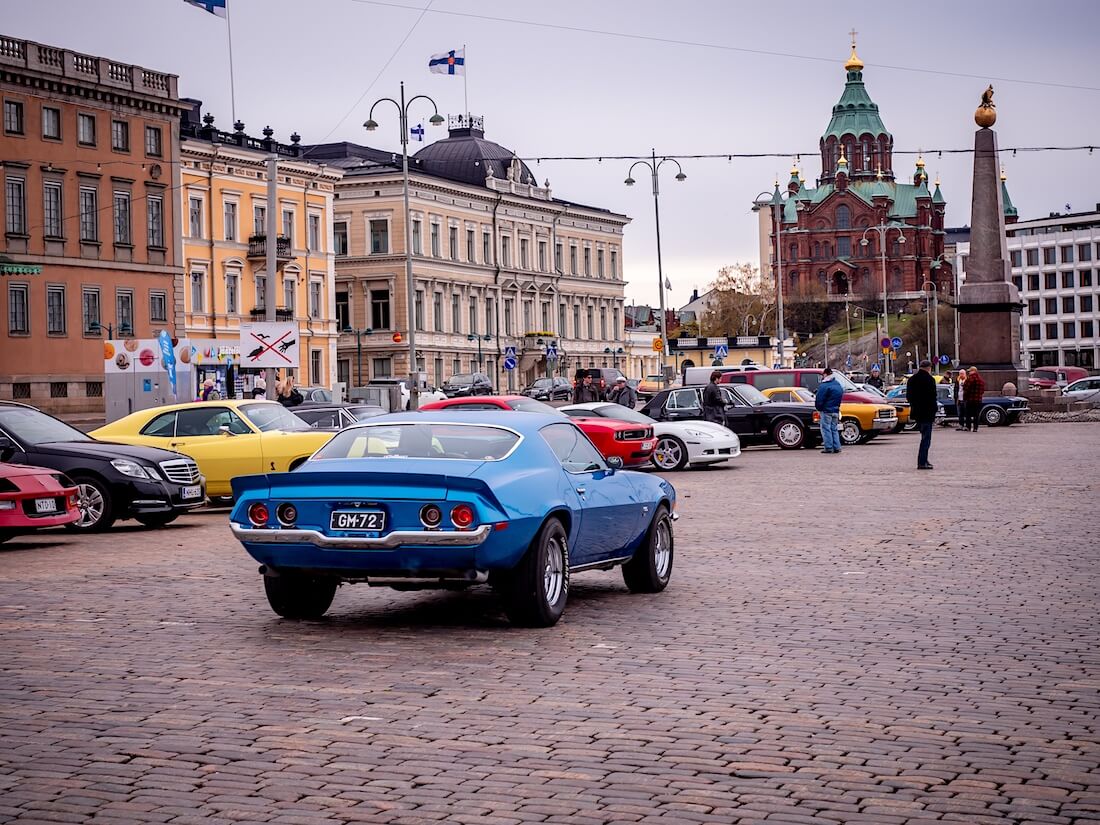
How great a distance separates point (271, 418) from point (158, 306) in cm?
5054

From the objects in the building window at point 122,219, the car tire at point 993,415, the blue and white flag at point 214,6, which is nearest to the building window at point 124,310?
the building window at point 122,219

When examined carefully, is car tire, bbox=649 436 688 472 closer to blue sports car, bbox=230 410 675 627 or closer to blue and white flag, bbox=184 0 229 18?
blue and white flag, bbox=184 0 229 18

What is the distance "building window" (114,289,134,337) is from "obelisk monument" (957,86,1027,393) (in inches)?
1424

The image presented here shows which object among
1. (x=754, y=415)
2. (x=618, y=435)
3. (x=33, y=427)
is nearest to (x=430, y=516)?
(x=33, y=427)

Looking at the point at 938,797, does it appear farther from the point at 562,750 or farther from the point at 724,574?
the point at 724,574

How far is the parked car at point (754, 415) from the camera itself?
38.5 metres

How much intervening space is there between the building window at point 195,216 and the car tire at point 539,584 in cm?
7084

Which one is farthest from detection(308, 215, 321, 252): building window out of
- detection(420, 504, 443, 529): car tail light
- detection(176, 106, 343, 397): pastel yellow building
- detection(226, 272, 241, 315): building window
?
detection(420, 504, 443, 529): car tail light

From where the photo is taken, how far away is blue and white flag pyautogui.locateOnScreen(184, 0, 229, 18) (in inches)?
1634

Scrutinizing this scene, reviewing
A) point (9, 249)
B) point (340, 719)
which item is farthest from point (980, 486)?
point (9, 249)

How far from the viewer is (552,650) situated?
976 centimetres

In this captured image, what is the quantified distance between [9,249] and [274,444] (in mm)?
45028

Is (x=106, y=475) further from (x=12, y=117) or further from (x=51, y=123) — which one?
(x=51, y=123)

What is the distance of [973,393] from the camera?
45.2 meters
